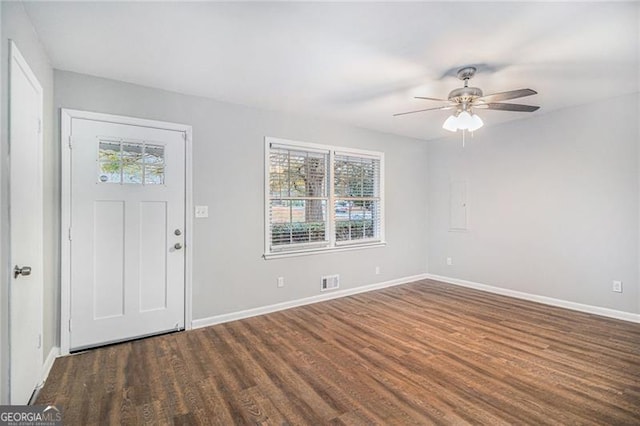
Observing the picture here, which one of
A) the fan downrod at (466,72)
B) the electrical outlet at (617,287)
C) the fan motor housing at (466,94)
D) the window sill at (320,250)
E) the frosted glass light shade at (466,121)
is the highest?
the fan downrod at (466,72)

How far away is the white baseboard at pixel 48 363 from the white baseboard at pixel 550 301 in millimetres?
5190

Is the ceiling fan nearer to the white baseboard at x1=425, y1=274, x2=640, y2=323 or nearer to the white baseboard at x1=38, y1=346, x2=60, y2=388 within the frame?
the white baseboard at x1=425, y1=274, x2=640, y2=323

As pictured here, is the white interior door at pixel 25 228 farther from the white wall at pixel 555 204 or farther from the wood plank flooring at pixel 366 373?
the white wall at pixel 555 204

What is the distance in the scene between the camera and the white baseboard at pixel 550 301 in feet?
11.8

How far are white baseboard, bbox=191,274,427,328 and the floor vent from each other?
0.27 feet

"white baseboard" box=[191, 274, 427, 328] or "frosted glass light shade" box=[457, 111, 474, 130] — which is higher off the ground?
"frosted glass light shade" box=[457, 111, 474, 130]

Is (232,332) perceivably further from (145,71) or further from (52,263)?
(145,71)

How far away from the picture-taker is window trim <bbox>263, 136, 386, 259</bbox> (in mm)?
3883

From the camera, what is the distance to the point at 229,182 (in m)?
3.62

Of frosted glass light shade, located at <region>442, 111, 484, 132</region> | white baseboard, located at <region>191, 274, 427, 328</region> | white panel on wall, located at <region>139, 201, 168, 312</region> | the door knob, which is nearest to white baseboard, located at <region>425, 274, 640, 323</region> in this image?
white baseboard, located at <region>191, 274, 427, 328</region>

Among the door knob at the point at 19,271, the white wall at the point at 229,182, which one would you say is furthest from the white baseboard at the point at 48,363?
the white wall at the point at 229,182

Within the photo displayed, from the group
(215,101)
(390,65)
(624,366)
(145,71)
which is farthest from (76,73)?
(624,366)

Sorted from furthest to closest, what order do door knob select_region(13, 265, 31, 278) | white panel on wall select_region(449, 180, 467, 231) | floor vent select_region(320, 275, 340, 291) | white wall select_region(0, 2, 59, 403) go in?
white panel on wall select_region(449, 180, 467, 231)
floor vent select_region(320, 275, 340, 291)
door knob select_region(13, 265, 31, 278)
white wall select_region(0, 2, 59, 403)

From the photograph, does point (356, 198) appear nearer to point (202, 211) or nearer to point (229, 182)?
point (229, 182)
